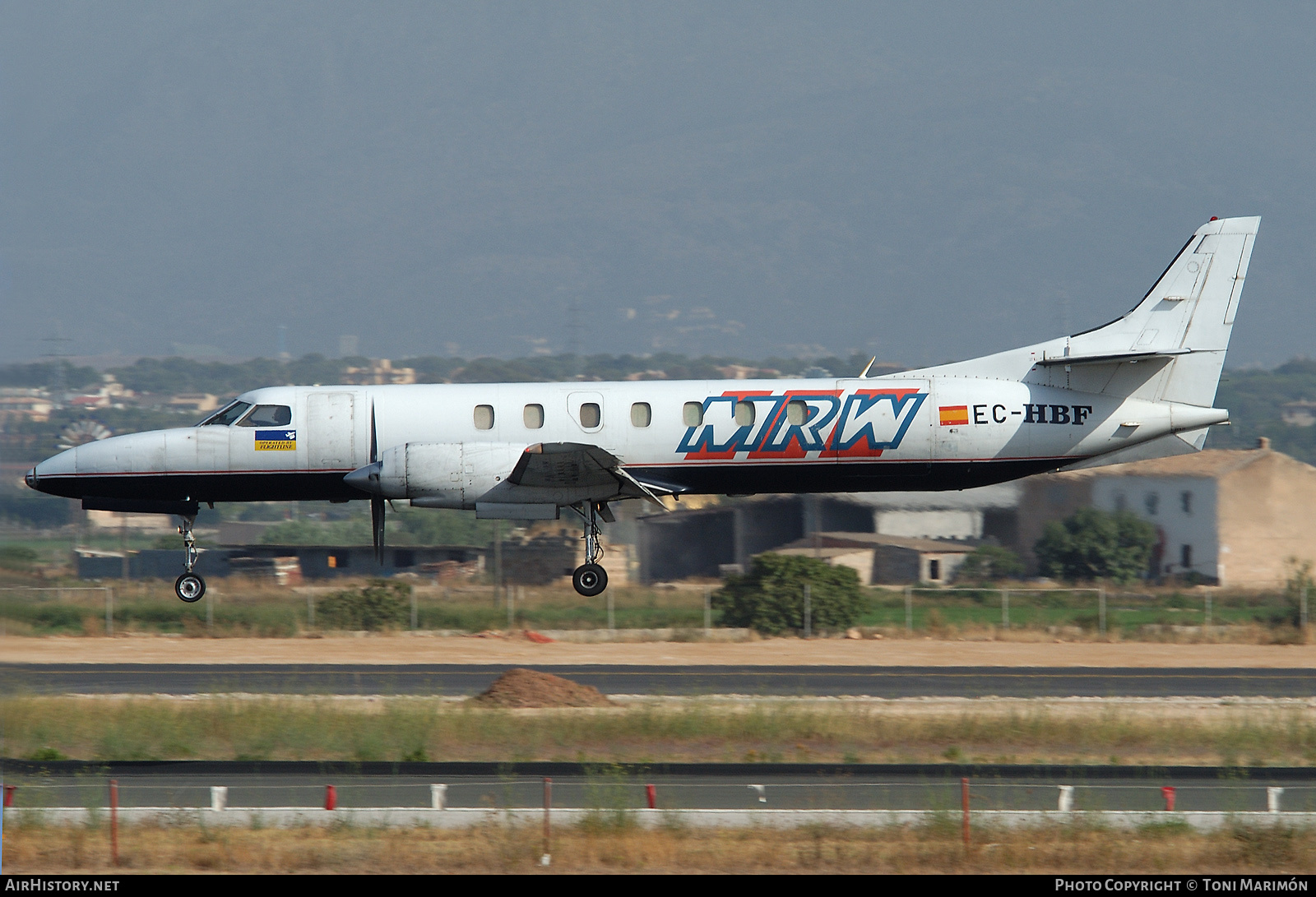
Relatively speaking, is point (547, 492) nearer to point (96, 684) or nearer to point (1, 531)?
point (1, 531)

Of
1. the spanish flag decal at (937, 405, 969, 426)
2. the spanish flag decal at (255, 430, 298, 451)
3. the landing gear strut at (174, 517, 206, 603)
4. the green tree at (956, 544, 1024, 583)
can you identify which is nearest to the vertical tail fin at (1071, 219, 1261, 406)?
the spanish flag decal at (937, 405, 969, 426)

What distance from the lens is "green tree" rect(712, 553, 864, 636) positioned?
45031 millimetres

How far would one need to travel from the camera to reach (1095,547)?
56.7 meters

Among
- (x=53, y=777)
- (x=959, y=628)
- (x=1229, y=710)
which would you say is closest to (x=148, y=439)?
(x=53, y=777)

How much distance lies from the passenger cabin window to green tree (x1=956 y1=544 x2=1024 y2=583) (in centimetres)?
3615

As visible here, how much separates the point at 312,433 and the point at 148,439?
10.9ft

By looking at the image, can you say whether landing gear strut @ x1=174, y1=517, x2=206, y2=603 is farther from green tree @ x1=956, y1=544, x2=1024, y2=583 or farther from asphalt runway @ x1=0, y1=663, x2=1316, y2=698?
green tree @ x1=956, y1=544, x2=1024, y2=583

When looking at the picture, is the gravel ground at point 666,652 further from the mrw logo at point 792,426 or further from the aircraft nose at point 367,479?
the mrw logo at point 792,426

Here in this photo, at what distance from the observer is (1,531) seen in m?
15.6

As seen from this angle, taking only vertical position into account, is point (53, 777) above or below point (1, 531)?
below

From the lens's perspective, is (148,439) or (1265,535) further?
(1265,535)

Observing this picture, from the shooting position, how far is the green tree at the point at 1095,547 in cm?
5647

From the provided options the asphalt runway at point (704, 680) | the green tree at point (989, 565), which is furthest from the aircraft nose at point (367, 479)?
the green tree at point (989, 565)

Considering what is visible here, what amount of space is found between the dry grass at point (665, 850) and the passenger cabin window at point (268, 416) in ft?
32.4
